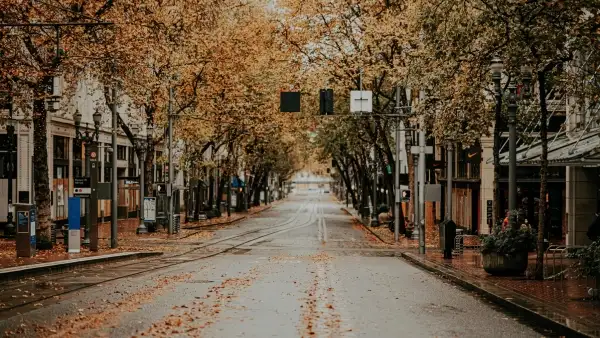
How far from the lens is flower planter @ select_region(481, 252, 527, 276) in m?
21.5

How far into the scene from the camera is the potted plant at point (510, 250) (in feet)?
70.1

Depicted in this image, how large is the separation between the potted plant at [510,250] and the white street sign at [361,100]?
15475 mm

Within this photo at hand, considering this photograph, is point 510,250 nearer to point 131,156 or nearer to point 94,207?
point 94,207

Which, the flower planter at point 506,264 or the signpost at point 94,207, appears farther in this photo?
the signpost at point 94,207

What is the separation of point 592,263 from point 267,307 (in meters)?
5.74

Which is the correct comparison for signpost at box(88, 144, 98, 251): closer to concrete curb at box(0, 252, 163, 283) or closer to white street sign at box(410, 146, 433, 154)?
concrete curb at box(0, 252, 163, 283)

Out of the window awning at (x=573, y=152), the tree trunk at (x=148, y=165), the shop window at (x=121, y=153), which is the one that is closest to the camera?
the window awning at (x=573, y=152)

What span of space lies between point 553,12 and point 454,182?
34.5 meters

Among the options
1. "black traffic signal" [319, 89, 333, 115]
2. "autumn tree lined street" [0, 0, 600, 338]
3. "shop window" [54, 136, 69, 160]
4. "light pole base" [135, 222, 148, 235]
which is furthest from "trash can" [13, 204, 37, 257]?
"shop window" [54, 136, 69, 160]

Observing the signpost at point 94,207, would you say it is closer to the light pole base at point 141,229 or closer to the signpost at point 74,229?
the signpost at point 74,229

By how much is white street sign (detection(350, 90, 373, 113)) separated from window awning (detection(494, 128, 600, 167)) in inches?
271

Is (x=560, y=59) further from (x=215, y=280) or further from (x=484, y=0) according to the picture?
(x=215, y=280)

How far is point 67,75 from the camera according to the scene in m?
31.3

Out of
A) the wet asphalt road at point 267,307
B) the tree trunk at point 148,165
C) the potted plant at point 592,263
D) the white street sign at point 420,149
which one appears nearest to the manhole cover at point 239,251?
the wet asphalt road at point 267,307
